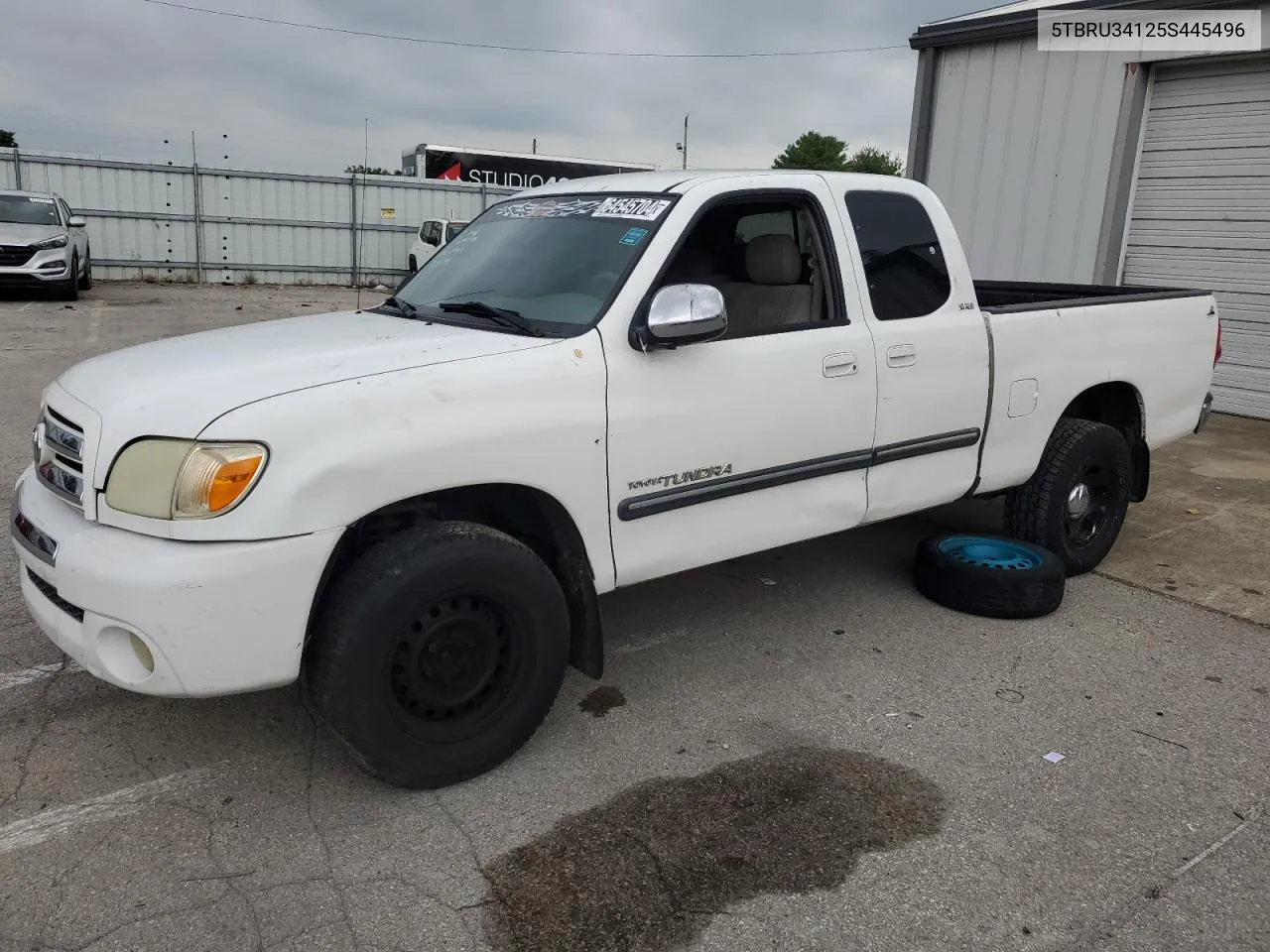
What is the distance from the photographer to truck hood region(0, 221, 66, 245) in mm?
15688

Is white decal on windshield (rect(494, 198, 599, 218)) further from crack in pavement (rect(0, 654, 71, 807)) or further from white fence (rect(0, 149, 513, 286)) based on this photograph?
white fence (rect(0, 149, 513, 286))

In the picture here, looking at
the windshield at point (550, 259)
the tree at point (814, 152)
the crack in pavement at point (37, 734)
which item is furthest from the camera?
the tree at point (814, 152)

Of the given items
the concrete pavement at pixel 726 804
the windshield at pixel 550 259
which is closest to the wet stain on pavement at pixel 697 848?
the concrete pavement at pixel 726 804

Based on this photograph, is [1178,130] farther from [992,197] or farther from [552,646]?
[552,646]

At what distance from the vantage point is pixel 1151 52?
9.57m

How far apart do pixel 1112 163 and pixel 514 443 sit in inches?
358

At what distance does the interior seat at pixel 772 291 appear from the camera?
4.03 meters

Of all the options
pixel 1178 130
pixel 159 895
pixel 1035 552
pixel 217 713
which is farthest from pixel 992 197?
pixel 159 895

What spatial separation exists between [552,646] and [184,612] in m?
1.09

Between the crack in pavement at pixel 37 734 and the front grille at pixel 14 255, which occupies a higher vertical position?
the front grille at pixel 14 255

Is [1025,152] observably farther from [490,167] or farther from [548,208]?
[490,167]

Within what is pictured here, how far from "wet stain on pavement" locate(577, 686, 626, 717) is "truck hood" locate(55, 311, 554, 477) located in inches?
53.3

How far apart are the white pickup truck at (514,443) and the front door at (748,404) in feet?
0.04

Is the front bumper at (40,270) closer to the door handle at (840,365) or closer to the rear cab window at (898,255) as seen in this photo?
the rear cab window at (898,255)
